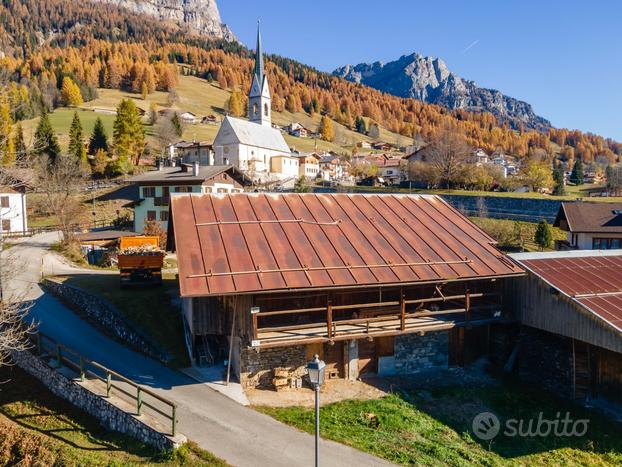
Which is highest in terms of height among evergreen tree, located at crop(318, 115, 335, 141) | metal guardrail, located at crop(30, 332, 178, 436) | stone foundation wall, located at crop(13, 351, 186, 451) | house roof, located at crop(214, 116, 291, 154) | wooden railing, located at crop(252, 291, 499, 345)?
evergreen tree, located at crop(318, 115, 335, 141)

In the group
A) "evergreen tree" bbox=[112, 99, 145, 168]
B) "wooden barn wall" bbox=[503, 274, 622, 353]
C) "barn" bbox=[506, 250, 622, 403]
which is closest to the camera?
"wooden barn wall" bbox=[503, 274, 622, 353]

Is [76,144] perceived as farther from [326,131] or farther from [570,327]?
[326,131]

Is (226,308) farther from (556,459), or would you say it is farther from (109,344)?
(556,459)

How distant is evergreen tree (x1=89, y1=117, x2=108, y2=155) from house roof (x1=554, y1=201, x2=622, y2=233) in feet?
227

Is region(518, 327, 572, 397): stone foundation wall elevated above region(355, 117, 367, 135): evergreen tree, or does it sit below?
below

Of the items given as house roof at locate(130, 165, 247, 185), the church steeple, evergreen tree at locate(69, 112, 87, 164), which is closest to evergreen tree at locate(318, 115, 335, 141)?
the church steeple

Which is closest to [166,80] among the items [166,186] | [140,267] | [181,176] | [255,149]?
[255,149]

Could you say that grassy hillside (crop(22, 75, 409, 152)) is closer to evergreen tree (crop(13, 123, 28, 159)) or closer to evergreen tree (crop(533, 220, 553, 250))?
evergreen tree (crop(13, 123, 28, 159))

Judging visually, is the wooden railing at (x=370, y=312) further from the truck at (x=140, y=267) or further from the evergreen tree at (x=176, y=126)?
the evergreen tree at (x=176, y=126)

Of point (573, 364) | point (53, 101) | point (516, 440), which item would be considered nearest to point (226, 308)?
point (516, 440)

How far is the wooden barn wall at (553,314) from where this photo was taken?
51.0 feet

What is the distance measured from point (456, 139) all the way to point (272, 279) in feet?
197

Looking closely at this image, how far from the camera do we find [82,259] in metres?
37.8

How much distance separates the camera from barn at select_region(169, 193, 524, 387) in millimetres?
15633
